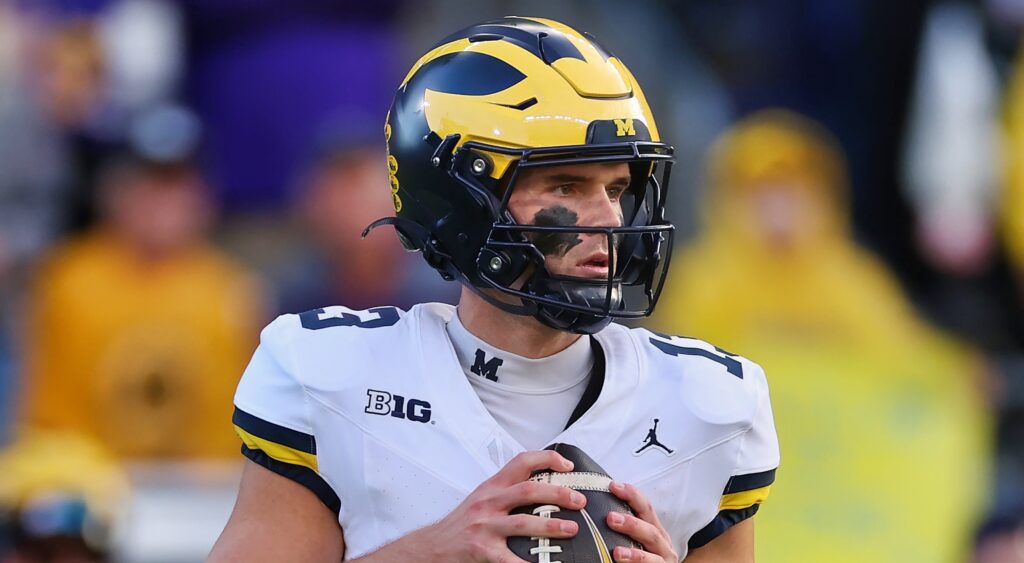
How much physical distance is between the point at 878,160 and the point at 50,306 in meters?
3.06

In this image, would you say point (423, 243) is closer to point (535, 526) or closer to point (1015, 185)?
point (535, 526)

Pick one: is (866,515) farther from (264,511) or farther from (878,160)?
(264,511)

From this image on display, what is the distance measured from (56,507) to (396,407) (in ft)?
6.29

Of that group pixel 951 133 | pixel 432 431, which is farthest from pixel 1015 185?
pixel 432 431

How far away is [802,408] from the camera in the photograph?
5645 mm

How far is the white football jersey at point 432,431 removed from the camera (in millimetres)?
2508

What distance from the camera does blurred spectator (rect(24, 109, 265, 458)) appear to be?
5.38m

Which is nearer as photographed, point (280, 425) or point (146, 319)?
point (280, 425)

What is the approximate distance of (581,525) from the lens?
7.52 ft

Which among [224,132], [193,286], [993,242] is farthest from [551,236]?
[993,242]

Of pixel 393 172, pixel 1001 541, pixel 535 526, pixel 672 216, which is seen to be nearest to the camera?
pixel 535 526

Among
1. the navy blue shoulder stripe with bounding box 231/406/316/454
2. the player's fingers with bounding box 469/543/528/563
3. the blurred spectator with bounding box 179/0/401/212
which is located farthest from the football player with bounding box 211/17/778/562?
the blurred spectator with bounding box 179/0/401/212

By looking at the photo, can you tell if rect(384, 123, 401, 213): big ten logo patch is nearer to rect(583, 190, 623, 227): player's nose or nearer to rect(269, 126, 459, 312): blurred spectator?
rect(583, 190, 623, 227): player's nose

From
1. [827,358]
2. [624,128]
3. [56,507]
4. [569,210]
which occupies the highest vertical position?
[624,128]
